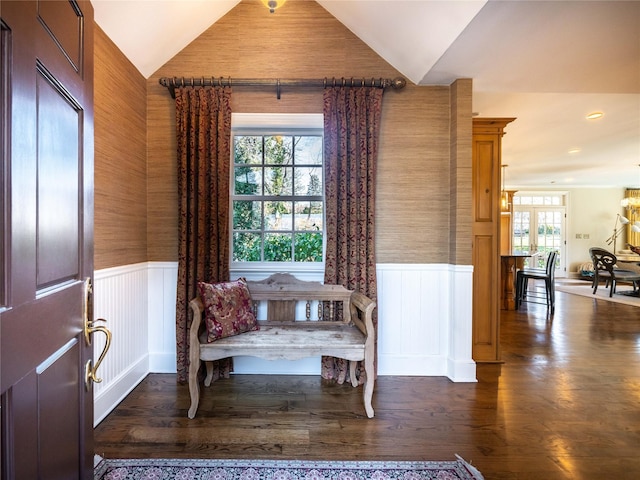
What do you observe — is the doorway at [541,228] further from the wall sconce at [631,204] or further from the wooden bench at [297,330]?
the wooden bench at [297,330]

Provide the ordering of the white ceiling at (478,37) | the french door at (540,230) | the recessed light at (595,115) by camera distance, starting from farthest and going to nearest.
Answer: the french door at (540,230)
the recessed light at (595,115)
the white ceiling at (478,37)

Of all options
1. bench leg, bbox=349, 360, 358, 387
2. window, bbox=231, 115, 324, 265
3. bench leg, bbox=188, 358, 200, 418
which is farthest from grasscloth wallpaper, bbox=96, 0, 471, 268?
bench leg, bbox=188, 358, 200, 418

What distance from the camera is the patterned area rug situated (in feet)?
5.18

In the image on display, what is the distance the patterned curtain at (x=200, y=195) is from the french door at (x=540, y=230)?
9.36 m

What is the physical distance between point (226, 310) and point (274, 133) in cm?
165

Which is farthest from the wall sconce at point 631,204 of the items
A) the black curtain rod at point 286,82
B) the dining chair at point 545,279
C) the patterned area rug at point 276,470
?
the patterned area rug at point 276,470

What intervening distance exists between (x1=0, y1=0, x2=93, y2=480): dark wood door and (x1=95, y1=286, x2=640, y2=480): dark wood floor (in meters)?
1.04

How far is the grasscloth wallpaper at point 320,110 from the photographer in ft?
8.75

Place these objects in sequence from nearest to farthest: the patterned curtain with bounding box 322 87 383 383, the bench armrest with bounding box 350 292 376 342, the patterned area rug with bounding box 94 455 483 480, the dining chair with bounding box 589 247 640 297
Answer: the patterned area rug with bounding box 94 455 483 480
the bench armrest with bounding box 350 292 376 342
the patterned curtain with bounding box 322 87 383 383
the dining chair with bounding box 589 247 640 297

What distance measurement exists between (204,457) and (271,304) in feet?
3.78

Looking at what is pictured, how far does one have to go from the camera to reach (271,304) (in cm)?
262

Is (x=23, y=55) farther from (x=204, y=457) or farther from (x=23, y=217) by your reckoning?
(x=204, y=457)

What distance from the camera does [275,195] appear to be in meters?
2.86

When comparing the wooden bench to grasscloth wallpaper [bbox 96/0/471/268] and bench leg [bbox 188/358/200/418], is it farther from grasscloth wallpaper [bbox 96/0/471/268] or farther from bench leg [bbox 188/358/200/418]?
grasscloth wallpaper [bbox 96/0/471/268]
